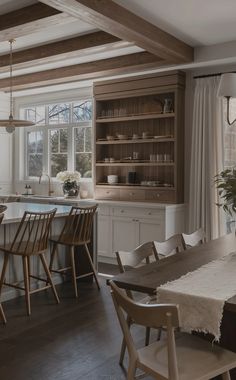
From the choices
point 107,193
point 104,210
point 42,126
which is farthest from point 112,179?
point 42,126

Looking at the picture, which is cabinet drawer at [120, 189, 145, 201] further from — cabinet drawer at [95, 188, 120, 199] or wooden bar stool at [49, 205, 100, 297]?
wooden bar stool at [49, 205, 100, 297]

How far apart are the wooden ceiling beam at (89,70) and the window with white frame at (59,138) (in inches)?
28.8

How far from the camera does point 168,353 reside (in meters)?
1.80

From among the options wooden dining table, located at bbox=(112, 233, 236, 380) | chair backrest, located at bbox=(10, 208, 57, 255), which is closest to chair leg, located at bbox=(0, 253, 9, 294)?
chair backrest, located at bbox=(10, 208, 57, 255)

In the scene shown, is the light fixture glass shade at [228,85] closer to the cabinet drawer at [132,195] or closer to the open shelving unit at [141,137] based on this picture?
the open shelving unit at [141,137]

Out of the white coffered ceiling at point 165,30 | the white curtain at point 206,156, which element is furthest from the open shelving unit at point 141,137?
the white coffered ceiling at point 165,30

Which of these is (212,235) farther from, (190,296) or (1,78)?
(1,78)

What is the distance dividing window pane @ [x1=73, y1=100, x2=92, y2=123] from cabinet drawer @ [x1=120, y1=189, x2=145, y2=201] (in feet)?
5.23

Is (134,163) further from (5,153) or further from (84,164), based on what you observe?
(5,153)

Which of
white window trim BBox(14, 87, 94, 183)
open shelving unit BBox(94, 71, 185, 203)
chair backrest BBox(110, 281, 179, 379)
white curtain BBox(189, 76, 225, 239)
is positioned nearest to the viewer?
chair backrest BBox(110, 281, 179, 379)

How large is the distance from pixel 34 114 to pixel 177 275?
246 inches

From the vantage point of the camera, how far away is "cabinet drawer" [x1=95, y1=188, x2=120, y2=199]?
21.1 ft

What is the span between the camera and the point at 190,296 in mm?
1994

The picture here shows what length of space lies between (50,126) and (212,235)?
370 cm
